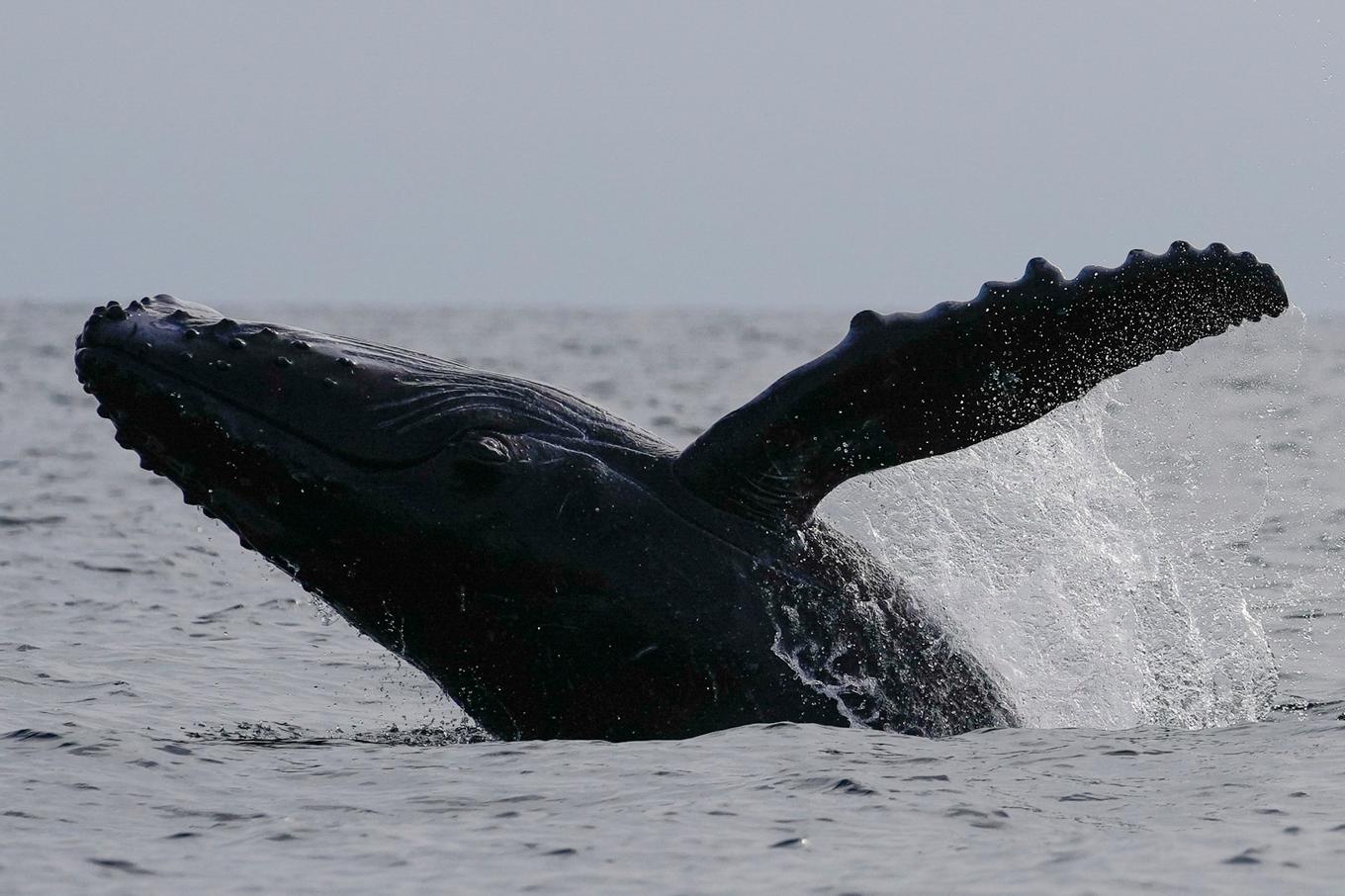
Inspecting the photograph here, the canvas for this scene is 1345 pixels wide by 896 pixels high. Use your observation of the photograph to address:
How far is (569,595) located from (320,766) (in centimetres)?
166

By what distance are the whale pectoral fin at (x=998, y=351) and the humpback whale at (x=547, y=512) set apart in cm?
2

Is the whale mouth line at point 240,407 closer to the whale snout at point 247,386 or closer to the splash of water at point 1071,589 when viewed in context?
the whale snout at point 247,386

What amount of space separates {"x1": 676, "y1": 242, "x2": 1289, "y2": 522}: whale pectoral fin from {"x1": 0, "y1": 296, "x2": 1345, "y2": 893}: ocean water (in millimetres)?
1324

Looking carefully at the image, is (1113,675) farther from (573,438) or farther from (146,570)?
(146,570)

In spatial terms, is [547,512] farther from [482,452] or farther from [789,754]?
[789,754]

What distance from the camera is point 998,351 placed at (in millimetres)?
9070

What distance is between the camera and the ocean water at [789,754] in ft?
25.2

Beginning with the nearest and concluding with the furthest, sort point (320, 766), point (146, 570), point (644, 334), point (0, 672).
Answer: point (320, 766) < point (0, 672) < point (146, 570) < point (644, 334)

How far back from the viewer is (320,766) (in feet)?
32.5

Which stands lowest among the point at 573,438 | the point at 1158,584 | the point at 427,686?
the point at 427,686

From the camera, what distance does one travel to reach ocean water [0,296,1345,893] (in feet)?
25.2

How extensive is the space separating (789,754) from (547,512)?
68.4 inches

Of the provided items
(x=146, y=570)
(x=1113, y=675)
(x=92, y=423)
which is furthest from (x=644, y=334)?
(x=1113, y=675)

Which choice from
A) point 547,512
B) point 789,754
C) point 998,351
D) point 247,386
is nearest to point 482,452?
point 547,512
